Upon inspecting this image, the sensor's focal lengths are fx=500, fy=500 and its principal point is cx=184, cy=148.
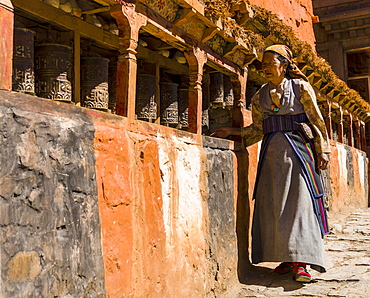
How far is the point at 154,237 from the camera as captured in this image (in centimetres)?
288

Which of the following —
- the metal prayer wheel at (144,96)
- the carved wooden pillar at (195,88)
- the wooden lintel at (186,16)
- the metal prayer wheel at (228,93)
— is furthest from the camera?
the metal prayer wheel at (228,93)

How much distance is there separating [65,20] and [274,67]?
1794mm

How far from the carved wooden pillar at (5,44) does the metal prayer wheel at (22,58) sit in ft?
4.35

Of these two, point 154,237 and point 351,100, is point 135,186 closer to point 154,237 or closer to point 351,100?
point 154,237

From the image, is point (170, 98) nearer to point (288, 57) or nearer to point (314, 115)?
point (288, 57)

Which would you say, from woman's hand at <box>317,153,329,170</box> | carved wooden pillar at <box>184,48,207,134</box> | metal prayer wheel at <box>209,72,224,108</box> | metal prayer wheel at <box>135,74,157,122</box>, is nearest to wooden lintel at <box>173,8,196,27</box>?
carved wooden pillar at <box>184,48,207,134</box>

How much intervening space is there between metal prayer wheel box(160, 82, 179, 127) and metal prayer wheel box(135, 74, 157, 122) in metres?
0.38

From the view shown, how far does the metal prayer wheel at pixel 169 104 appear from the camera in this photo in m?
5.34

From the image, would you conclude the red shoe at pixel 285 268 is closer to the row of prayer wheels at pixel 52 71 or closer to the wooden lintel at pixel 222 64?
the wooden lintel at pixel 222 64

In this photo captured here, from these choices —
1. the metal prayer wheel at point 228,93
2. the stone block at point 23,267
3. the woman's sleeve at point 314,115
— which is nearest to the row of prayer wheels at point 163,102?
the metal prayer wheel at point 228,93

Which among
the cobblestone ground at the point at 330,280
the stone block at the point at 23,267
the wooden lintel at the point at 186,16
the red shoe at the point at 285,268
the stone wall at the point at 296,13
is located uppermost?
the stone wall at the point at 296,13

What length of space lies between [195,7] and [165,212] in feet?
5.07

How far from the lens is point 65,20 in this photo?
417 cm

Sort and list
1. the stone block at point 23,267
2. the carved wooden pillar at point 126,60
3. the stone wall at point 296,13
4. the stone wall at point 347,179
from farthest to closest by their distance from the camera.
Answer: the stone wall at point 347,179 < the stone wall at point 296,13 < the carved wooden pillar at point 126,60 < the stone block at point 23,267
